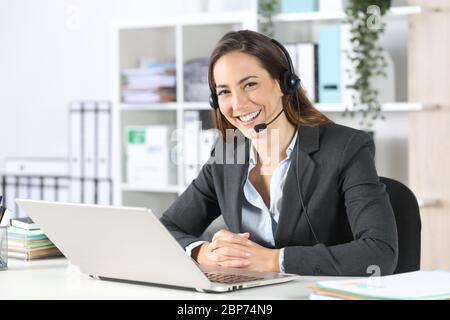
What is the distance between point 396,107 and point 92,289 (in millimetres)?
1981

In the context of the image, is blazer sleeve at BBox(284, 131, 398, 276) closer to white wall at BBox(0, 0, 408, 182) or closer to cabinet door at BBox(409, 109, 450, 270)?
cabinet door at BBox(409, 109, 450, 270)

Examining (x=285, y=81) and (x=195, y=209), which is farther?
(x=195, y=209)

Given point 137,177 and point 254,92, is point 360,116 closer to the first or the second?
point 137,177

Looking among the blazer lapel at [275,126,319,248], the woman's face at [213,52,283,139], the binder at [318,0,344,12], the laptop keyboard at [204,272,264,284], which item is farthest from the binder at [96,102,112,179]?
the laptop keyboard at [204,272,264,284]

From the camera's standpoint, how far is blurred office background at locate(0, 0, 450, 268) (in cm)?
325

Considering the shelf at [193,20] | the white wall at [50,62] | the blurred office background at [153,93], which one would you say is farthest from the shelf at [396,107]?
the white wall at [50,62]

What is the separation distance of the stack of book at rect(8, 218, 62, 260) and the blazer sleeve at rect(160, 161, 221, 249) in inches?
12.1

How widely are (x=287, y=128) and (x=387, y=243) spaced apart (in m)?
0.43

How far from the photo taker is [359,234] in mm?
1840

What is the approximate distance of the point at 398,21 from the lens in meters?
3.56

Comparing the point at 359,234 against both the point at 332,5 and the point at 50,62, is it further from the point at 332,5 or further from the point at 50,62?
the point at 50,62

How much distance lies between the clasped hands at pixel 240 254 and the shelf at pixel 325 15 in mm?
1760

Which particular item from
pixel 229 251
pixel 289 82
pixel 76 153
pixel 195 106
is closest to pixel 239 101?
pixel 289 82

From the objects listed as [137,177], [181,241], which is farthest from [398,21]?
[181,241]
